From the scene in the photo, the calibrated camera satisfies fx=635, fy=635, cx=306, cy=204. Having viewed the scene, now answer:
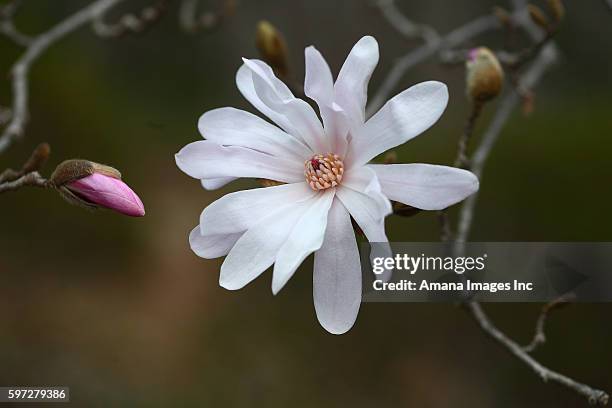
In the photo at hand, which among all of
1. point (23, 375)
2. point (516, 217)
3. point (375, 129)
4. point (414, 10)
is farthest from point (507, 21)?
point (23, 375)

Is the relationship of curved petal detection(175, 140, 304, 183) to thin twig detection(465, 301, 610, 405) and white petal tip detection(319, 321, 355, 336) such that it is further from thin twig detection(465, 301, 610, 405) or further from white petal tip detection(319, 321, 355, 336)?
thin twig detection(465, 301, 610, 405)

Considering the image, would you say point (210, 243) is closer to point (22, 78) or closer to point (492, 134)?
point (22, 78)

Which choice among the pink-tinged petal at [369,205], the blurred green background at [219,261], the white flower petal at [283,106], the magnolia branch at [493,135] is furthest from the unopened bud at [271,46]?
the blurred green background at [219,261]

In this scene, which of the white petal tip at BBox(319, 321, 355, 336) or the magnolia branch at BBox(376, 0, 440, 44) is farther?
the magnolia branch at BBox(376, 0, 440, 44)

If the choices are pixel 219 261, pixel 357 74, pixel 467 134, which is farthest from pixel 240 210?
pixel 219 261

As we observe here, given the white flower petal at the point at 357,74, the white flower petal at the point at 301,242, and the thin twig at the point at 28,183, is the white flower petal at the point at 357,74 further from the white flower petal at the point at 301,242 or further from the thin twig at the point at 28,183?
the thin twig at the point at 28,183

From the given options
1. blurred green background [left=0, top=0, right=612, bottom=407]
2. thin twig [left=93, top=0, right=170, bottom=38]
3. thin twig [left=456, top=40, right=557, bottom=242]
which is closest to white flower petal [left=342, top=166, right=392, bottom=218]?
thin twig [left=456, top=40, right=557, bottom=242]
